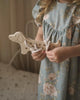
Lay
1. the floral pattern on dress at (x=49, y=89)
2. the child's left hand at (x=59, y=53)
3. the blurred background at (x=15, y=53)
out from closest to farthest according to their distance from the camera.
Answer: the child's left hand at (x=59, y=53), the floral pattern on dress at (x=49, y=89), the blurred background at (x=15, y=53)

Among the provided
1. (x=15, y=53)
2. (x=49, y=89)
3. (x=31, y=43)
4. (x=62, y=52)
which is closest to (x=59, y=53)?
(x=62, y=52)

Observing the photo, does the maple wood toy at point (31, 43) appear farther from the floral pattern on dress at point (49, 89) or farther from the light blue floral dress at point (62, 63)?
the floral pattern on dress at point (49, 89)

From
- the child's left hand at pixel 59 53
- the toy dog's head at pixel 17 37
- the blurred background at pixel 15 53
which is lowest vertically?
the blurred background at pixel 15 53

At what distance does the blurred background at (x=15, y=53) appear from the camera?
1038 mm

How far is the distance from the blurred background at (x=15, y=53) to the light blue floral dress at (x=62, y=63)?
317 mm

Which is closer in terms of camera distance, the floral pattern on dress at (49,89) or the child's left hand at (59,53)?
the child's left hand at (59,53)

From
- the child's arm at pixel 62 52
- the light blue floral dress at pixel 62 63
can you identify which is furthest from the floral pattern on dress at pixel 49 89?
the child's arm at pixel 62 52

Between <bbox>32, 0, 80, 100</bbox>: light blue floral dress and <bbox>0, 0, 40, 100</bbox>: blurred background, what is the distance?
1.04 feet

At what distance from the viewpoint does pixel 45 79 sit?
76 centimetres

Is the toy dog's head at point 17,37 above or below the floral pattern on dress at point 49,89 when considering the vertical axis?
above

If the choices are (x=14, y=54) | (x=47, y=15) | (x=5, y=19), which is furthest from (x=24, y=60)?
(x=47, y=15)

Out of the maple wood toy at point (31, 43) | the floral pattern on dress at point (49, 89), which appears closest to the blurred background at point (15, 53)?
the floral pattern on dress at point (49, 89)

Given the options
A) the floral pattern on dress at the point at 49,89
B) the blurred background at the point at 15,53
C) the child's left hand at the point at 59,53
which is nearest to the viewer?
the child's left hand at the point at 59,53

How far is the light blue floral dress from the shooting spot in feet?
2.11
